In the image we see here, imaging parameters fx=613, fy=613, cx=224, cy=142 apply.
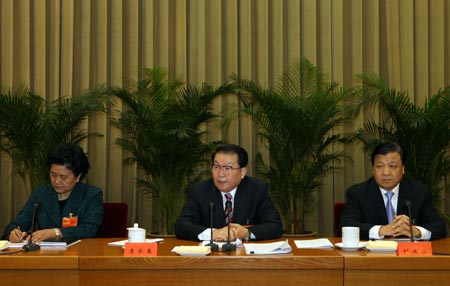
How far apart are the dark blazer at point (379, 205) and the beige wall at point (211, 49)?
1.96 meters

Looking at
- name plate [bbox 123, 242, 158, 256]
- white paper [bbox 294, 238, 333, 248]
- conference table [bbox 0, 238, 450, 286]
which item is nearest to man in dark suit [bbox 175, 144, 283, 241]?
white paper [bbox 294, 238, 333, 248]

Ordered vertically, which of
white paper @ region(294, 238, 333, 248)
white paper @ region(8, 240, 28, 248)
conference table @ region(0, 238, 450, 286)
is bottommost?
conference table @ region(0, 238, 450, 286)

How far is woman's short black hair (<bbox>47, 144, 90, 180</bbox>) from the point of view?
3.86m

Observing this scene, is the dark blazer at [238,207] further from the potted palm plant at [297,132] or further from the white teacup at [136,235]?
the potted palm plant at [297,132]

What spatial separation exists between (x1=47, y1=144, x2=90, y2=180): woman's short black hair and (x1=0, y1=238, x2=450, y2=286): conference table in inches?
48.1

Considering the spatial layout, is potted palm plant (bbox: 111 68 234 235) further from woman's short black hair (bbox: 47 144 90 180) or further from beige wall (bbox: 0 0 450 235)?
woman's short black hair (bbox: 47 144 90 180)

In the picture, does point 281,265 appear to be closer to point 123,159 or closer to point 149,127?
point 149,127

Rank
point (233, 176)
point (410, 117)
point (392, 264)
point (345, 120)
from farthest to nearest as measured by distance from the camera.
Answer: point (345, 120) < point (410, 117) < point (233, 176) < point (392, 264)

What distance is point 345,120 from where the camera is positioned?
588 centimetres

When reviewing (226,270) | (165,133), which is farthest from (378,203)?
(165,133)

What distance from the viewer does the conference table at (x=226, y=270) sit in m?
2.65

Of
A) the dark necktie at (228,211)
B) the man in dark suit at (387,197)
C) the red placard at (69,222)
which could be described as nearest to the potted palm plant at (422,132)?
the man in dark suit at (387,197)

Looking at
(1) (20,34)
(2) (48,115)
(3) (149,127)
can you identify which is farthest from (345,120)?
(1) (20,34)

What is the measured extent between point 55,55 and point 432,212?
12.5 feet
